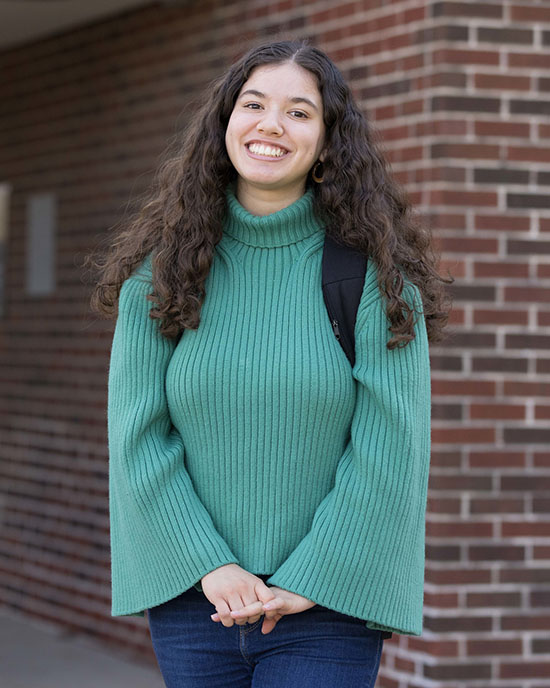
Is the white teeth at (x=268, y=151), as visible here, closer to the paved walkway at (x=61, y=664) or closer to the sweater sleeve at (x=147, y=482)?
the sweater sleeve at (x=147, y=482)

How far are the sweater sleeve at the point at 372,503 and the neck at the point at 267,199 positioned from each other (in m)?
0.35

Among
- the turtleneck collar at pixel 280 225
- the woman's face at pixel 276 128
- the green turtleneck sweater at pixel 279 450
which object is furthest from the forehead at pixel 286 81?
the green turtleneck sweater at pixel 279 450

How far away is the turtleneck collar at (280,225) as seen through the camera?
2934mm

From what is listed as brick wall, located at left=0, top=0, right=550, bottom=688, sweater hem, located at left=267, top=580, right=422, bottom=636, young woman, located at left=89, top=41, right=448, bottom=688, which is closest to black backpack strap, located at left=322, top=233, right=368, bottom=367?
young woman, located at left=89, top=41, right=448, bottom=688

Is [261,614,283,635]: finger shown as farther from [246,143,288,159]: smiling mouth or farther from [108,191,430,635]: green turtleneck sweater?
[246,143,288,159]: smiling mouth

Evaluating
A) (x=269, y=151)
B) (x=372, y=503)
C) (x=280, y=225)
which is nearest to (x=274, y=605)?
(x=372, y=503)

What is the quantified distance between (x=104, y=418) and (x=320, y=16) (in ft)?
9.21

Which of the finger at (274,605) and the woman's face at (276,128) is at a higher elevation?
the woman's face at (276,128)

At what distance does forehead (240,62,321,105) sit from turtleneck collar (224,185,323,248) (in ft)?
0.79

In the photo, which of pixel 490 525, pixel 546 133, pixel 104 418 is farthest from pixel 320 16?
pixel 104 418

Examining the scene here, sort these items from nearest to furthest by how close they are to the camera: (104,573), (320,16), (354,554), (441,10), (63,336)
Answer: (354,554), (441,10), (320,16), (104,573), (63,336)

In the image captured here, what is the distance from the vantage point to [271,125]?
9.36ft

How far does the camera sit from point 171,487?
2783mm

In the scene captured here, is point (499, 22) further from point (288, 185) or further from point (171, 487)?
point (171, 487)
